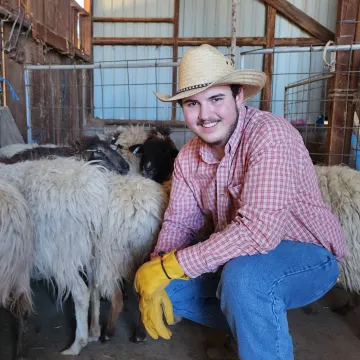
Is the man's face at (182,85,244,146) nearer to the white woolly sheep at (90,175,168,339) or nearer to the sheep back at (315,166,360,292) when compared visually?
the white woolly sheep at (90,175,168,339)

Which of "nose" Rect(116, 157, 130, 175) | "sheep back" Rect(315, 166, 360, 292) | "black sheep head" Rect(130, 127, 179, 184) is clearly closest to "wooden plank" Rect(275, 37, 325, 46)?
"black sheep head" Rect(130, 127, 179, 184)

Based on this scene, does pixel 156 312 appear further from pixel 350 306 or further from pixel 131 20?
pixel 131 20

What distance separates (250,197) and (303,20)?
760cm

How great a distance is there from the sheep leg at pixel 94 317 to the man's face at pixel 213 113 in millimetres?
1292

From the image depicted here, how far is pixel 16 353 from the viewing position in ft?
6.82

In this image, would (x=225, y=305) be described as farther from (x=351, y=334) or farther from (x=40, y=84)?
(x=40, y=84)

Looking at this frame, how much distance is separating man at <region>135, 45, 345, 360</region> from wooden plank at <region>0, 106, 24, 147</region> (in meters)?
2.70

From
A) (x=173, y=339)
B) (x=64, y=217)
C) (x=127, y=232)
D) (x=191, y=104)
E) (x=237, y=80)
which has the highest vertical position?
(x=237, y=80)

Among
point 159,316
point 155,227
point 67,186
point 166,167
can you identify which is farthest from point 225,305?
point 166,167

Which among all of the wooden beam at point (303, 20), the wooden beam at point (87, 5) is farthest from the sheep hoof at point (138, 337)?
the wooden beam at point (87, 5)

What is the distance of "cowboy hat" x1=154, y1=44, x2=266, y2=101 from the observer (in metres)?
1.51

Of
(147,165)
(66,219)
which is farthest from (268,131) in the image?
(147,165)

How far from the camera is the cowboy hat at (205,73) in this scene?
1512 mm

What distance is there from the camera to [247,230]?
1.41m
